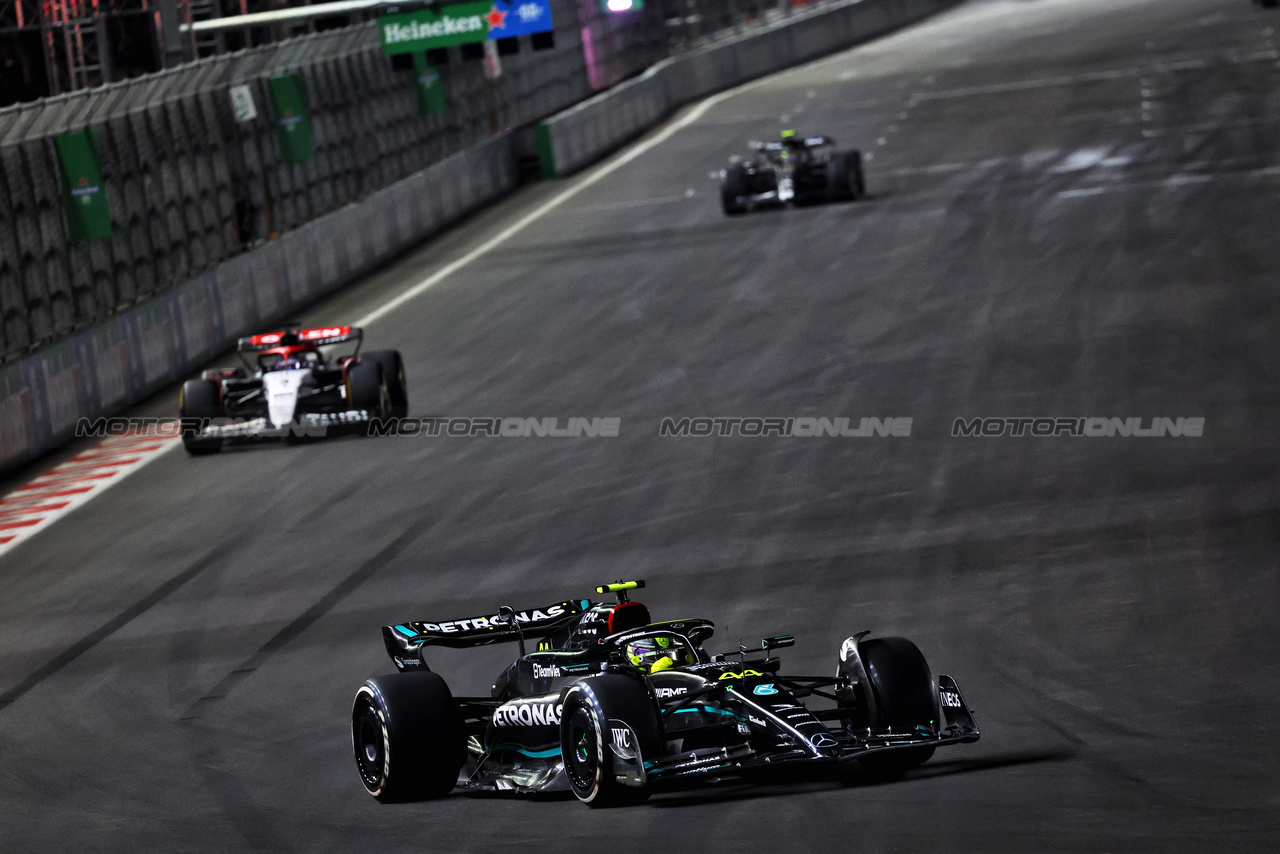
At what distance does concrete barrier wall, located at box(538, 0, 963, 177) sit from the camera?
39.4 m

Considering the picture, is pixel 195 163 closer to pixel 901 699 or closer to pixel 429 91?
pixel 429 91

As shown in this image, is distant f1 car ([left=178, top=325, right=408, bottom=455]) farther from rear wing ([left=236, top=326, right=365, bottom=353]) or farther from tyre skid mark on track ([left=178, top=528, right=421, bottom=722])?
tyre skid mark on track ([left=178, top=528, right=421, bottom=722])

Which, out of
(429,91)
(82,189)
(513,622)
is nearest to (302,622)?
(513,622)

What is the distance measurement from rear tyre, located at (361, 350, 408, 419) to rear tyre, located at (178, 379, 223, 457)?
5.70ft

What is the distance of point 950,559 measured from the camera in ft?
43.2

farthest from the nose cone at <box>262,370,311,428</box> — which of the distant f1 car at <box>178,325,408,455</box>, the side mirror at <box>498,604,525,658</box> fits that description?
the side mirror at <box>498,604,525,658</box>

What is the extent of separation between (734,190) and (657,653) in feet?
74.0

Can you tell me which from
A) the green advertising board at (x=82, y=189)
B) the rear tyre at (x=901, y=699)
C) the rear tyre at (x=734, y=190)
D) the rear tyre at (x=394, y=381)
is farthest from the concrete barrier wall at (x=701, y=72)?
the rear tyre at (x=901, y=699)

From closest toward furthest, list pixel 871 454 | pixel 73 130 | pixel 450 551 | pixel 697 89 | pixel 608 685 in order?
pixel 608 685 → pixel 450 551 → pixel 871 454 → pixel 73 130 → pixel 697 89

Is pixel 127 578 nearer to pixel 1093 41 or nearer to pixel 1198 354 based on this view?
pixel 1198 354

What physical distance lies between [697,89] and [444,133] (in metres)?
12.6

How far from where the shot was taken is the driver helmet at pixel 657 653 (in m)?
8.91

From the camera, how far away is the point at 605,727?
8188 mm

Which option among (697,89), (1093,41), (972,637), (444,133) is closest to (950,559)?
(972,637)
